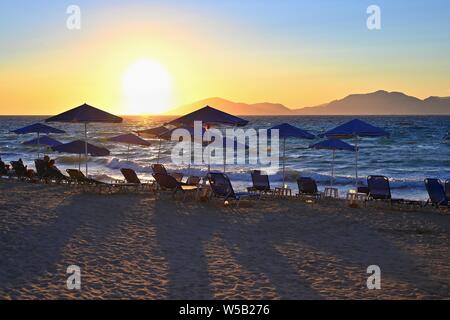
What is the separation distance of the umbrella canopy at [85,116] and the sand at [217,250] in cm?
225

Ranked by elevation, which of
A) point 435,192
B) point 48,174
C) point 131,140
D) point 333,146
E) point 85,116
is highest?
point 85,116

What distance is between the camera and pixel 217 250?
25.1ft

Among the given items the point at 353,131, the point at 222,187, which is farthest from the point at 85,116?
the point at 353,131

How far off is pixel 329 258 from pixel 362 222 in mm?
3167

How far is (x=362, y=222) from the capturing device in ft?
33.5

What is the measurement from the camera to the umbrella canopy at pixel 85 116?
43.5ft

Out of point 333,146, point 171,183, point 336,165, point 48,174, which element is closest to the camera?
point 171,183

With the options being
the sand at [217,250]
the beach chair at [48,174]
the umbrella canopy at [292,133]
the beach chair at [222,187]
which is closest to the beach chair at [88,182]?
the beach chair at [48,174]

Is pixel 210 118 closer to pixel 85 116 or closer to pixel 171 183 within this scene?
pixel 171 183

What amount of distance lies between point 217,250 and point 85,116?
277 inches

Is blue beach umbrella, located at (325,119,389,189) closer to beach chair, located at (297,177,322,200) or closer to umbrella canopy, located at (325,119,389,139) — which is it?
umbrella canopy, located at (325,119,389,139)

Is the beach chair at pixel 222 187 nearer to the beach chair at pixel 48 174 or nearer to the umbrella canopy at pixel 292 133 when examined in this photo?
the umbrella canopy at pixel 292 133

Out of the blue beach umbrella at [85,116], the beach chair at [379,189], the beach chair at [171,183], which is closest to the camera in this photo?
the beach chair at [379,189]
